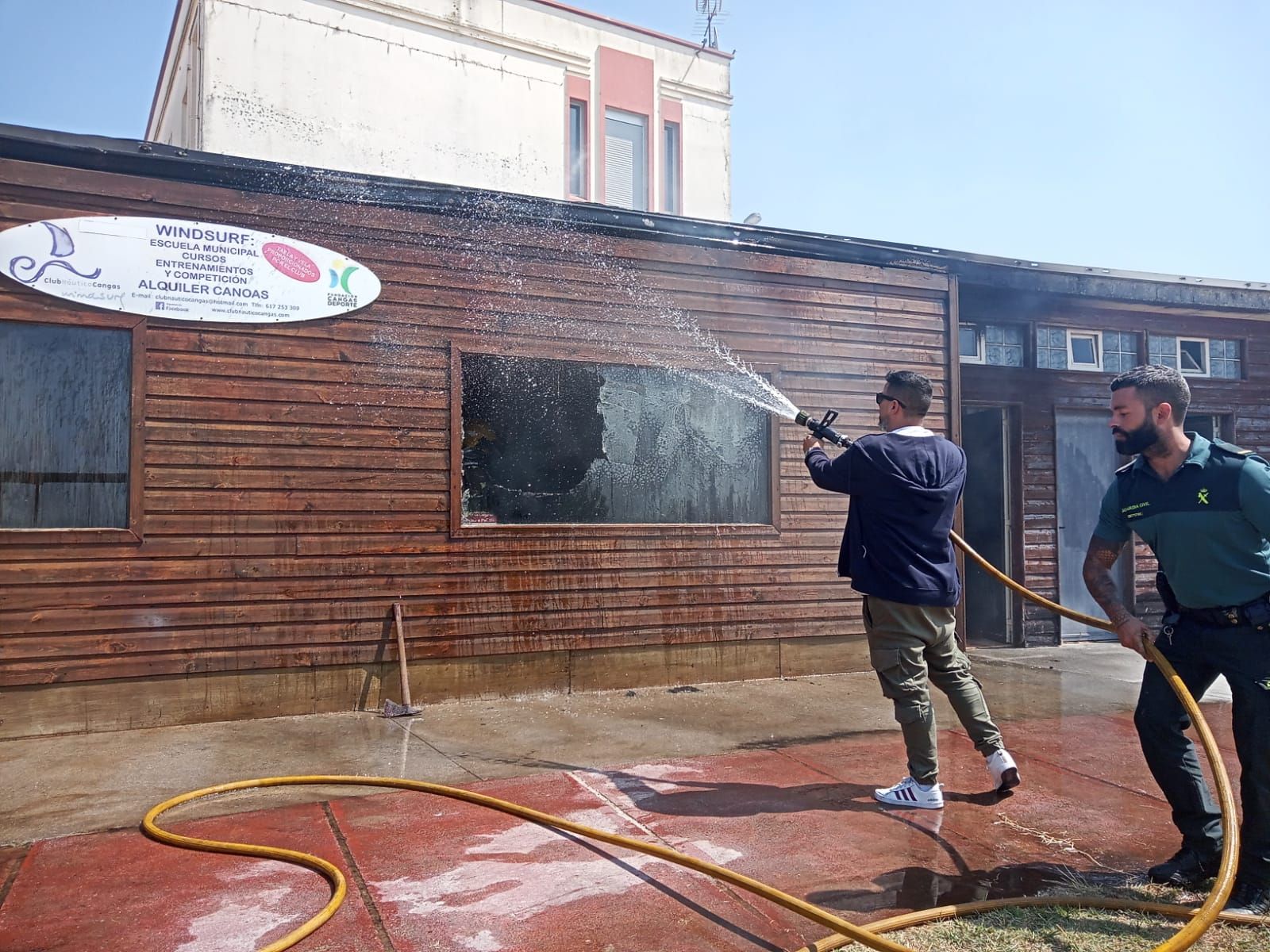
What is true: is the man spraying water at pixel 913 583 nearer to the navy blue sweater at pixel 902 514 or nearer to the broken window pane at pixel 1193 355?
the navy blue sweater at pixel 902 514

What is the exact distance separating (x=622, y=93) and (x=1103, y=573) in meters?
22.2

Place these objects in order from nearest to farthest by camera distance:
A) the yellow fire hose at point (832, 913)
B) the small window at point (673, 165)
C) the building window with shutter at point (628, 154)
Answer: the yellow fire hose at point (832, 913) → the building window with shutter at point (628, 154) → the small window at point (673, 165)

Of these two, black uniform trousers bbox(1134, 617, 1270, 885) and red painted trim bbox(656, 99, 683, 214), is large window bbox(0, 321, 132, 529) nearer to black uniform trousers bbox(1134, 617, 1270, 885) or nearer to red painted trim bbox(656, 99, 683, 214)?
black uniform trousers bbox(1134, 617, 1270, 885)

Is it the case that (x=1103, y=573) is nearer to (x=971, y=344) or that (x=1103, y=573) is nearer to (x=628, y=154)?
(x=971, y=344)

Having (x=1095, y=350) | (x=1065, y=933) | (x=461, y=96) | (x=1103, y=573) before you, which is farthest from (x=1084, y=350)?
(x=461, y=96)

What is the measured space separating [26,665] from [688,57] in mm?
23128

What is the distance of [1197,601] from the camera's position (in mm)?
3195

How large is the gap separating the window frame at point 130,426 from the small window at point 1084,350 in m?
9.14

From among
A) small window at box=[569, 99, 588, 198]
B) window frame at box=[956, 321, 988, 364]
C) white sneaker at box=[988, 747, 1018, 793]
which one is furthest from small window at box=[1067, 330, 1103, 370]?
small window at box=[569, 99, 588, 198]

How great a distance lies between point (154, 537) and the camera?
5715 mm

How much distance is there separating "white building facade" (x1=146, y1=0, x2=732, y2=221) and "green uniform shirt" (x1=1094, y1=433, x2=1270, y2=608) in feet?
54.3

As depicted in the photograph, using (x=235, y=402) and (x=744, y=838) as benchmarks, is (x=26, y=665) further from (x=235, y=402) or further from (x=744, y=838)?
(x=744, y=838)

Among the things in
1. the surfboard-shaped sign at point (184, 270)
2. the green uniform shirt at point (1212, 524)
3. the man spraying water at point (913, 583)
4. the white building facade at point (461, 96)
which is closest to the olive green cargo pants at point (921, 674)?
the man spraying water at point (913, 583)

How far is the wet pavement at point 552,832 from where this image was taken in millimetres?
2916
